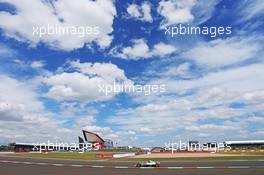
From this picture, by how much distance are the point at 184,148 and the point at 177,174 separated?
4613 inches

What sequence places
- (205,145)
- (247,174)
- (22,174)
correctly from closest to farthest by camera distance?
1. (247,174)
2. (22,174)
3. (205,145)

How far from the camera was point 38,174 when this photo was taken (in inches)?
1695

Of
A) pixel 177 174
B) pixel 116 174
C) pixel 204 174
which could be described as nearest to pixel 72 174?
pixel 116 174

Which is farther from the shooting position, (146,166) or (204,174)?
(146,166)

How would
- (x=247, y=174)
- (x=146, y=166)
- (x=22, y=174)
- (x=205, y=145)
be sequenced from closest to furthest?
(x=247, y=174) → (x=22, y=174) → (x=146, y=166) → (x=205, y=145)

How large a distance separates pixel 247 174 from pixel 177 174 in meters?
8.10

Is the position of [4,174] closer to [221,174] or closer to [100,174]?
[100,174]

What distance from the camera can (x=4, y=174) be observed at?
43.2 metres

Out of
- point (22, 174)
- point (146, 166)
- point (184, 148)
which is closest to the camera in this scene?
point (22, 174)

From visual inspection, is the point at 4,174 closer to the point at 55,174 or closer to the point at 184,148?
the point at 55,174

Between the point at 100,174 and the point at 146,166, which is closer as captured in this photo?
the point at 100,174

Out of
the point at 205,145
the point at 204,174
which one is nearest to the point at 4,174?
the point at 204,174

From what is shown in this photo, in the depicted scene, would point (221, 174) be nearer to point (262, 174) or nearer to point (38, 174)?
point (262, 174)

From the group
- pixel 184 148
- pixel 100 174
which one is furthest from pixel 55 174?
pixel 184 148
